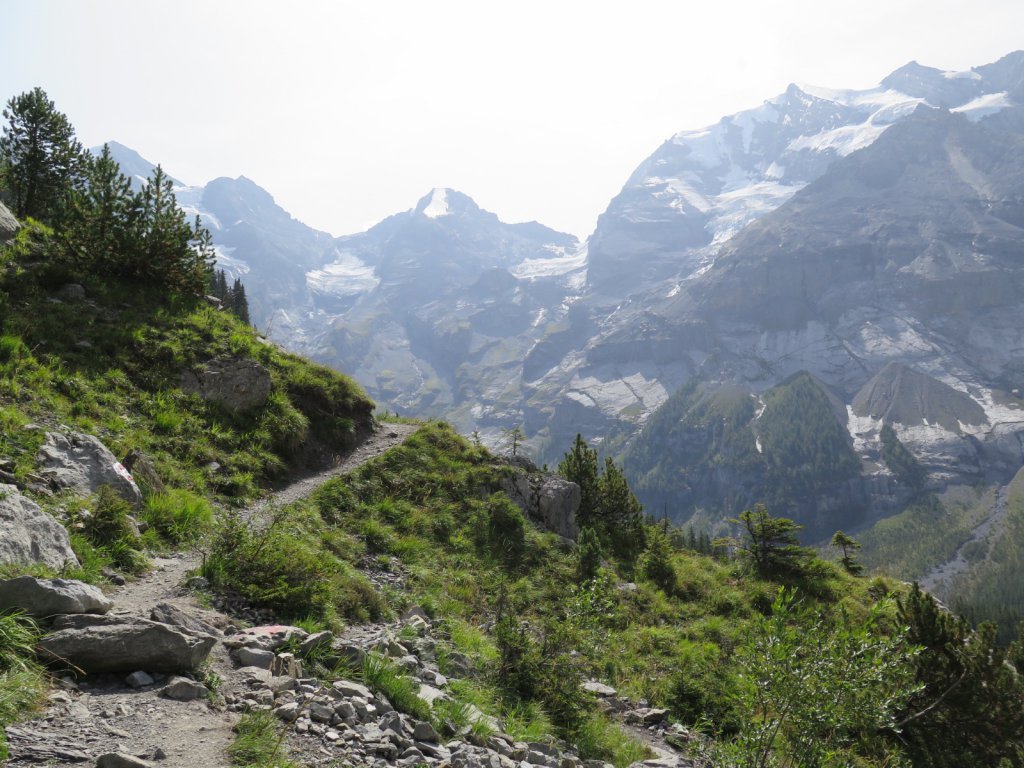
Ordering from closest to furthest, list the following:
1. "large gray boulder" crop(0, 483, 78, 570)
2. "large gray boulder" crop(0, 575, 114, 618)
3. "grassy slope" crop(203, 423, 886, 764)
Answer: "large gray boulder" crop(0, 575, 114, 618) → "large gray boulder" crop(0, 483, 78, 570) → "grassy slope" crop(203, 423, 886, 764)

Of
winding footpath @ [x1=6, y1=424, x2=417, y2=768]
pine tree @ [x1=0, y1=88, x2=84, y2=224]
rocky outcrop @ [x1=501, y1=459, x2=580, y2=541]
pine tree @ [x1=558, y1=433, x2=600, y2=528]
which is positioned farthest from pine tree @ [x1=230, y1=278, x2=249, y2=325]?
winding footpath @ [x1=6, y1=424, x2=417, y2=768]

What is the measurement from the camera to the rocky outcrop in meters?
24.4

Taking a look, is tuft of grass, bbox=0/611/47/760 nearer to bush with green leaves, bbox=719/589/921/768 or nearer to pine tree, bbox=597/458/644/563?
bush with green leaves, bbox=719/589/921/768

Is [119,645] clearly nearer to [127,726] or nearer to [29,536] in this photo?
[127,726]

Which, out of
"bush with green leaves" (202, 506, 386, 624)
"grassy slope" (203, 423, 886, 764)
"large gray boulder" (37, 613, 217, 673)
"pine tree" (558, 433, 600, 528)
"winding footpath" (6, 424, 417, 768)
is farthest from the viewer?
"pine tree" (558, 433, 600, 528)

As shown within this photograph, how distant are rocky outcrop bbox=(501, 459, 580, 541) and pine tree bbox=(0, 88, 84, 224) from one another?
111ft

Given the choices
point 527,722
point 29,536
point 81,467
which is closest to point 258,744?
point 29,536

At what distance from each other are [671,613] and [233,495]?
15.2m

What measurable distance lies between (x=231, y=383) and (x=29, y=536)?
13.1m

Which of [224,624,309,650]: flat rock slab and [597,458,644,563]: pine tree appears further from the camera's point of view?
[597,458,644,563]: pine tree

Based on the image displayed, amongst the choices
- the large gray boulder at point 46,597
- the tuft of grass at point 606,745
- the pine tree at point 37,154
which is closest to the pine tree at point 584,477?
the tuft of grass at point 606,745

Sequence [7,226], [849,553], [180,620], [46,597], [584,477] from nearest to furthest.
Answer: [46,597] → [180,620] → [7,226] → [584,477] → [849,553]

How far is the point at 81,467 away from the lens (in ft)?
37.1

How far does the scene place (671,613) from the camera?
2036cm
